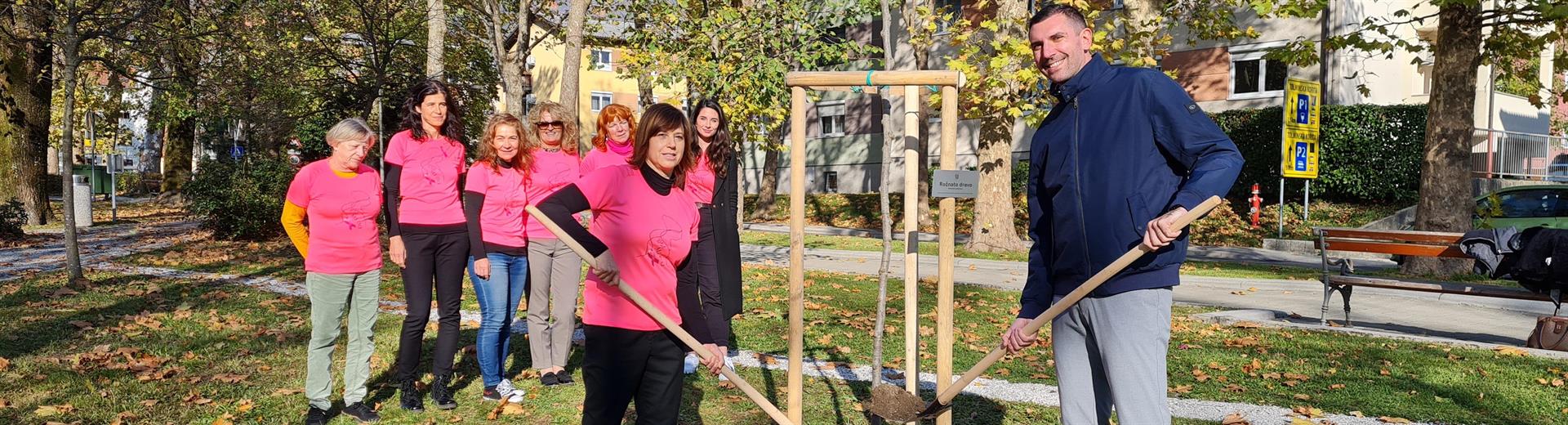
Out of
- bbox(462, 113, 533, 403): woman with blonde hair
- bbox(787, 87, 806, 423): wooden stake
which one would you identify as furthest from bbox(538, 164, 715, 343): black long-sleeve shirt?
bbox(462, 113, 533, 403): woman with blonde hair

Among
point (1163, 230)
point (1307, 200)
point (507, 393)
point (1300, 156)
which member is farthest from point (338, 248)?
point (1307, 200)

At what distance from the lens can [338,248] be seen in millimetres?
5004

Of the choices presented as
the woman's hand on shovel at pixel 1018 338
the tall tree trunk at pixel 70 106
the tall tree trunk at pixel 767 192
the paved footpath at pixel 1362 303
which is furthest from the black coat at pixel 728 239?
the tall tree trunk at pixel 767 192

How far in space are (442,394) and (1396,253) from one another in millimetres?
7678

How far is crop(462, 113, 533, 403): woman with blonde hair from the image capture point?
575cm

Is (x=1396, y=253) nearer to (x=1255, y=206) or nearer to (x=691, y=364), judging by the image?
(x=691, y=364)

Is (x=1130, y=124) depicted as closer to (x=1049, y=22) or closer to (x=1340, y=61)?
(x=1049, y=22)

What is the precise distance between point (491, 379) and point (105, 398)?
6.94ft

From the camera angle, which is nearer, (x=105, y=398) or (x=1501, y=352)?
(x=105, y=398)

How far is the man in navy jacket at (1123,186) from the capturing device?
3.16 m

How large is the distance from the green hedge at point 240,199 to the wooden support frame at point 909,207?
49.0ft

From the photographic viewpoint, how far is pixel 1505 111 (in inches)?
1016

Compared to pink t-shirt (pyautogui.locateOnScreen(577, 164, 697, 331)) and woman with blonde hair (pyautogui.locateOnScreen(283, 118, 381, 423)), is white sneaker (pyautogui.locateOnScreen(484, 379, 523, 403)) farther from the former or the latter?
pink t-shirt (pyautogui.locateOnScreen(577, 164, 697, 331))

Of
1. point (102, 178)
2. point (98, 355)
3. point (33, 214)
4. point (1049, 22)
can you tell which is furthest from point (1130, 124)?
point (102, 178)
